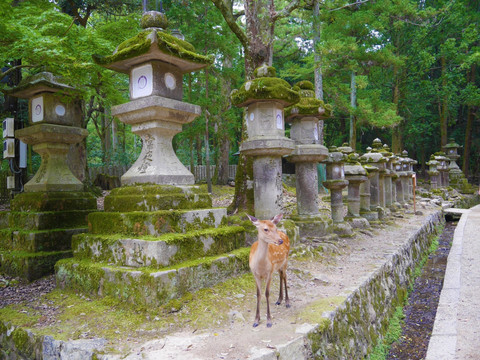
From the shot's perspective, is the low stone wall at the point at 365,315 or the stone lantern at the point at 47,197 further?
the stone lantern at the point at 47,197

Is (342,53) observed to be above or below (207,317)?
above

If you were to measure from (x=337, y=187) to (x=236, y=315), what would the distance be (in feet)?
16.4

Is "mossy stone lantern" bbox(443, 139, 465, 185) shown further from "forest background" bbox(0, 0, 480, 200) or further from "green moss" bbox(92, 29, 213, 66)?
"green moss" bbox(92, 29, 213, 66)

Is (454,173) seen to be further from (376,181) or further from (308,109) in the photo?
(308,109)

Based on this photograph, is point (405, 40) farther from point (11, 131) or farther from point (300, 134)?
point (11, 131)

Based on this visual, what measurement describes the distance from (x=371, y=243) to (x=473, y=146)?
24893mm

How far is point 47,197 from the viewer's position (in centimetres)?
542

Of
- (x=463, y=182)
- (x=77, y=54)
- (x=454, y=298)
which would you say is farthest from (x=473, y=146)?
(x=77, y=54)

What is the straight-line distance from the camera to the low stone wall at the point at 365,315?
3346mm

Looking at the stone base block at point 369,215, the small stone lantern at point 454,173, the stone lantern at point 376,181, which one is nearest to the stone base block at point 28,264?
the stone base block at point 369,215

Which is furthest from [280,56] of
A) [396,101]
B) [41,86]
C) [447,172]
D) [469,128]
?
[41,86]

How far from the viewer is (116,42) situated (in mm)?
8711

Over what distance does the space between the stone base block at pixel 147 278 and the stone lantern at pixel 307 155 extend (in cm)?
278

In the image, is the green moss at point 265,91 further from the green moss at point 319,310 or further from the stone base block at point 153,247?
the green moss at point 319,310
